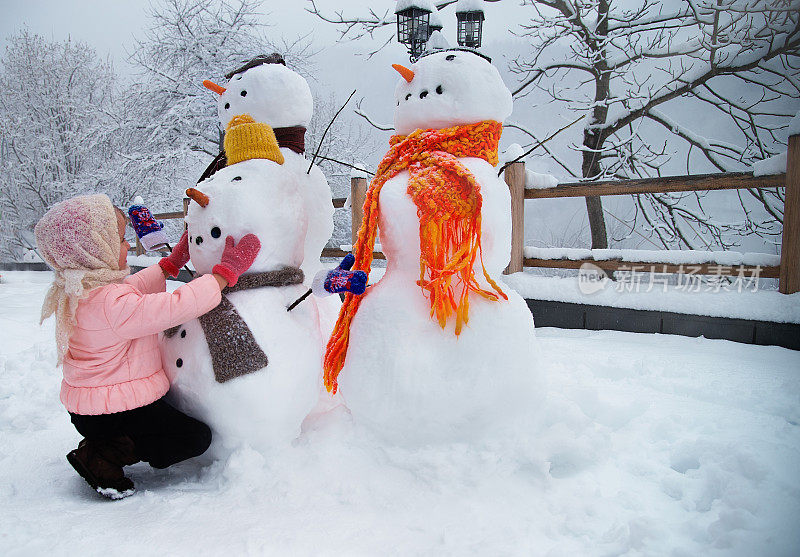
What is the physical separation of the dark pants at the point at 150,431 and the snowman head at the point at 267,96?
1182 millimetres

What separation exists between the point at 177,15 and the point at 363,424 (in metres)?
11.0

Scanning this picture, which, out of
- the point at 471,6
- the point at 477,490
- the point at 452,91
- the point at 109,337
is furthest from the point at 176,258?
the point at 471,6

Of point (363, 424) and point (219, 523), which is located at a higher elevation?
point (363, 424)

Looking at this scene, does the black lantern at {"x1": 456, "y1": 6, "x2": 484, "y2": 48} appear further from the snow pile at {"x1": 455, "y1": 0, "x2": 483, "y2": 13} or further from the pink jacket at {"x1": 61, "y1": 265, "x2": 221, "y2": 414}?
the pink jacket at {"x1": 61, "y1": 265, "x2": 221, "y2": 414}

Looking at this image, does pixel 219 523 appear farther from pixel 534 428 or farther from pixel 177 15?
pixel 177 15

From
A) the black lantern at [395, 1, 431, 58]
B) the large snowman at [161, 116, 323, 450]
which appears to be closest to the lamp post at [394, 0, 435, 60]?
the black lantern at [395, 1, 431, 58]

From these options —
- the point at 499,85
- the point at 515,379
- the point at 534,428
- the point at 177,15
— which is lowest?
the point at 534,428

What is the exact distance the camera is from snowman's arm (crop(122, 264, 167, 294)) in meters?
1.72

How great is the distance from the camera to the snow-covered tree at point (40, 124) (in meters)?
11.9

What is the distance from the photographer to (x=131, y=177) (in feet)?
32.8

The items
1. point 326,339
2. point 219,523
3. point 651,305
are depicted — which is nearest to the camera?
point 219,523

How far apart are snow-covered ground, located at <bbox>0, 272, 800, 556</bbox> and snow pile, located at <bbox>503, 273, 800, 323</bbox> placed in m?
0.85

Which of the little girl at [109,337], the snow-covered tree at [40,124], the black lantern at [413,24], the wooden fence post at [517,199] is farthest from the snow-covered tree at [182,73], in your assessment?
the little girl at [109,337]

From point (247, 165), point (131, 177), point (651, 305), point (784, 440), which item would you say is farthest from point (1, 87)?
point (784, 440)
